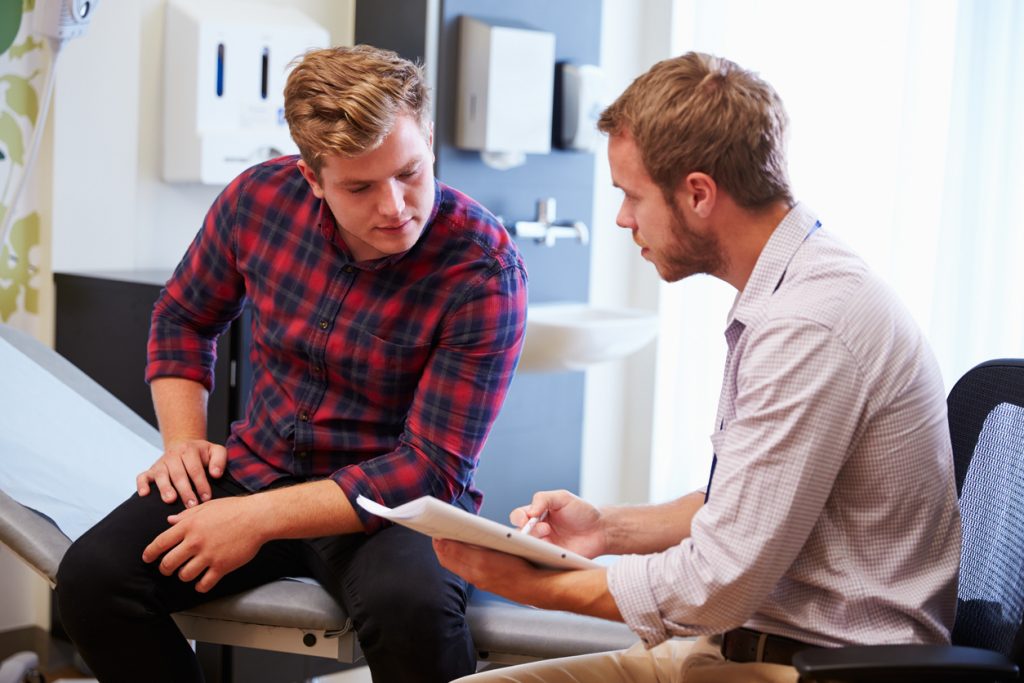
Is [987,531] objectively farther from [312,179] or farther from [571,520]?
[312,179]

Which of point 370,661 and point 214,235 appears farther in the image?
point 214,235

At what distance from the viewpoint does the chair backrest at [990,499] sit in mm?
1167

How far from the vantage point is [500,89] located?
298 centimetres

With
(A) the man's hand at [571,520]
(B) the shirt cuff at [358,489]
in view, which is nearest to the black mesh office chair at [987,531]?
(A) the man's hand at [571,520]

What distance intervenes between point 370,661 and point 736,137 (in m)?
0.77

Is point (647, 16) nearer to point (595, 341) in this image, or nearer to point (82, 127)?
point (595, 341)

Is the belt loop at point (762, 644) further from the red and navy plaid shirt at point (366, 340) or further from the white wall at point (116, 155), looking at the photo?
the white wall at point (116, 155)

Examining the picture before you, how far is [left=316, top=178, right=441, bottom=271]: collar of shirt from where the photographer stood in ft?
5.20

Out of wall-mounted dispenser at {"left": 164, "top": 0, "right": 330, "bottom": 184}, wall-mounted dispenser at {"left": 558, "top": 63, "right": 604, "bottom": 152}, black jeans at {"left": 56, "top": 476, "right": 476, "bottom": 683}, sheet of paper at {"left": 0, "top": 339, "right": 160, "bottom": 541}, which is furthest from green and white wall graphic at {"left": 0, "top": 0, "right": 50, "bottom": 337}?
wall-mounted dispenser at {"left": 558, "top": 63, "right": 604, "bottom": 152}

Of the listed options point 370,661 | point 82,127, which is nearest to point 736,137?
point 370,661

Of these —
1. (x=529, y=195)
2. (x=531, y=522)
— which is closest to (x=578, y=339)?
(x=529, y=195)

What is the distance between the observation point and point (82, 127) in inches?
96.3

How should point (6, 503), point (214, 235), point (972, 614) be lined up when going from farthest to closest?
1. point (214, 235)
2. point (6, 503)
3. point (972, 614)

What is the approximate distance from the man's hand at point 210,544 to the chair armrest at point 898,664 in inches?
29.3
